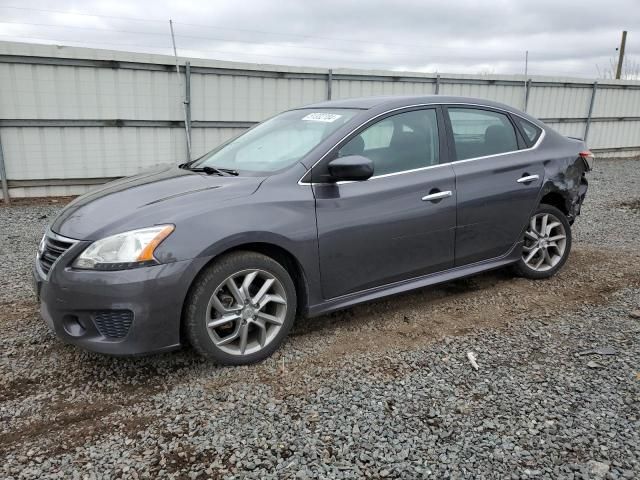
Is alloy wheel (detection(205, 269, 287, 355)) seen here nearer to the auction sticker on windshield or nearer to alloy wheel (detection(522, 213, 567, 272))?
the auction sticker on windshield

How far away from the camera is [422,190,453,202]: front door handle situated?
3.70m

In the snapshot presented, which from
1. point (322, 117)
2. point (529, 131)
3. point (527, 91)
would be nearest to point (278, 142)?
point (322, 117)

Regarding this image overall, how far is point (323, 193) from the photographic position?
10.9 ft

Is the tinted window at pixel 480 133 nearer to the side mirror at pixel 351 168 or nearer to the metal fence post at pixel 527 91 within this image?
the side mirror at pixel 351 168

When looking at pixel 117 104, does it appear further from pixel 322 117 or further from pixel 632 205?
pixel 632 205

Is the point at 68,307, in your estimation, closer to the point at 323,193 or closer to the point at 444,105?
the point at 323,193

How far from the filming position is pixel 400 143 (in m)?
3.79

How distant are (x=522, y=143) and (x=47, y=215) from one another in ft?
22.0

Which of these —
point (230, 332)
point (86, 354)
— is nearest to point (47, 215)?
point (86, 354)

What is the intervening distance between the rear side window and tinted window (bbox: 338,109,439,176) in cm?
100

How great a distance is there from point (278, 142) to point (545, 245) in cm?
256

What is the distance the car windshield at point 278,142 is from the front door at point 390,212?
26cm

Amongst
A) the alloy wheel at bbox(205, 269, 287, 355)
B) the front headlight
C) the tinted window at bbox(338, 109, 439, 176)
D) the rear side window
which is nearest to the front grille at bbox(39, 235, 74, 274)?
the front headlight

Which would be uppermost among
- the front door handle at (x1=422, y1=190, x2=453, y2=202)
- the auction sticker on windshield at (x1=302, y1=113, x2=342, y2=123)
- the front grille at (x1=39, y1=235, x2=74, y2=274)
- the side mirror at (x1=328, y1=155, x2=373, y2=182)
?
the auction sticker on windshield at (x1=302, y1=113, x2=342, y2=123)
